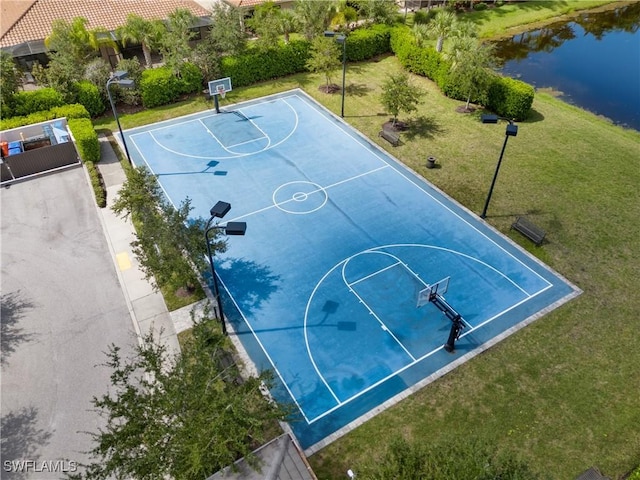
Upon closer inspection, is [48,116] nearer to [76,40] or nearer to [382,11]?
[76,40]

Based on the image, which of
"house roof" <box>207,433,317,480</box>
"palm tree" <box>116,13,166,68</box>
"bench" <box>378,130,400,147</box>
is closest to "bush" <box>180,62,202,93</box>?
"palm tree" <box>116,13,166,68</box>

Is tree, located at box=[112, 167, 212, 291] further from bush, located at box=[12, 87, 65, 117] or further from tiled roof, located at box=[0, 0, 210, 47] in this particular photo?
tiled roof, located at box=[0, 0, 210, 47]

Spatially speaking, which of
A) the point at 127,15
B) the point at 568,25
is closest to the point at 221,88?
the point at 127,15

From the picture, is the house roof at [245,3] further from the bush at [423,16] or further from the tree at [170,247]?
the tree at [170,247]

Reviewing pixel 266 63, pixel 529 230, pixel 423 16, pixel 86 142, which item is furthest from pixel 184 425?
pixel 423 16

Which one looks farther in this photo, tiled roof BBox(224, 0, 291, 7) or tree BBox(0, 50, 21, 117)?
tiled roof BBox(224, 0, 291, 7)

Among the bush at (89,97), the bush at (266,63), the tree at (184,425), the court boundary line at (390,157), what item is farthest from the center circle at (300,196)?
the bush at (89,97)
